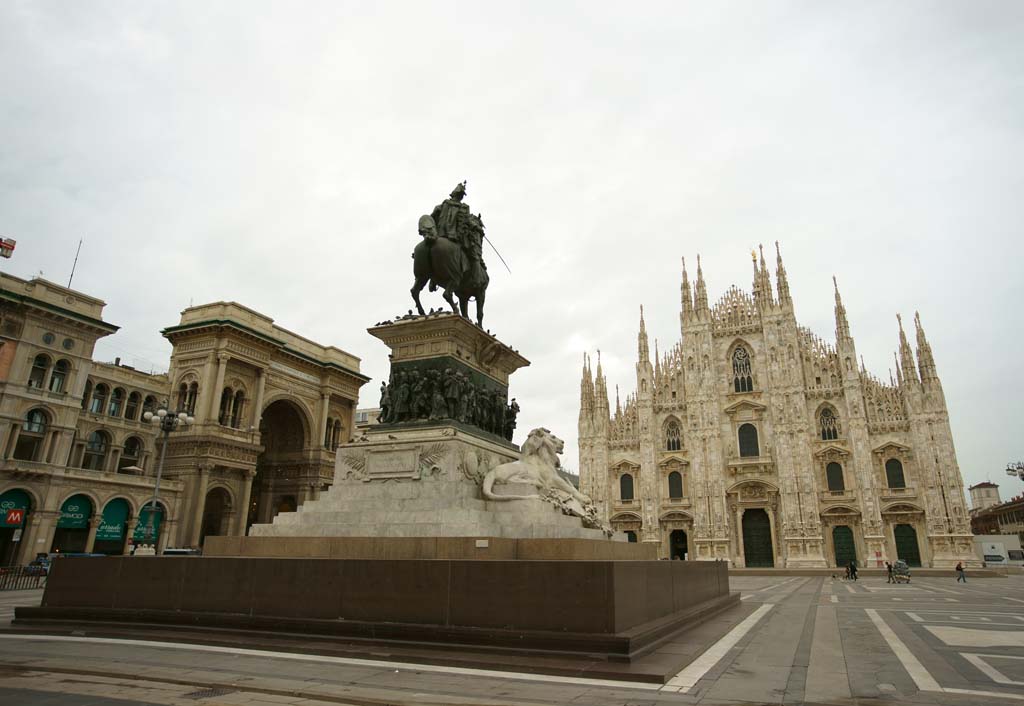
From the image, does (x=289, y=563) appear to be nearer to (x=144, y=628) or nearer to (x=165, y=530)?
(x=144, y=628)

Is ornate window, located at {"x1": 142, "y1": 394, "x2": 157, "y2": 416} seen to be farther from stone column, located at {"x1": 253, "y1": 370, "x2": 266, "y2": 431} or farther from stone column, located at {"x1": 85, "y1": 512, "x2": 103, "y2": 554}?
stone column, located at {"x1": 85, "y1": 512, "x2": 103, "y2": 554}

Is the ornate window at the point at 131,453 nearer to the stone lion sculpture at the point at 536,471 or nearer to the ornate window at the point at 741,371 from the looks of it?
the stone lion sculpture at the point at 536,471

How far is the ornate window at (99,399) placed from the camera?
113 ft

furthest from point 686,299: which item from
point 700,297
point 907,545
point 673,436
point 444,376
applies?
point 444,376

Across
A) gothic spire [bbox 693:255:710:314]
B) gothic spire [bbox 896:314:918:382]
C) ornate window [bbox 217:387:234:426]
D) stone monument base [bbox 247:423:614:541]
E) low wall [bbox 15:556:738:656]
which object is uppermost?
gothic spire [bbox 693:255:710:314]

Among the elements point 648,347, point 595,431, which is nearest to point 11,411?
point 595,431

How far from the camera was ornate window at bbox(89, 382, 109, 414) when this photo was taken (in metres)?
34.5

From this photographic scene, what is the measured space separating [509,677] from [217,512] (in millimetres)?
35774

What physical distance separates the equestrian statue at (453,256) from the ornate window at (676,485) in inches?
1519

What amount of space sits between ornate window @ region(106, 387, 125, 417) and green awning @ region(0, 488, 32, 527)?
795 cm

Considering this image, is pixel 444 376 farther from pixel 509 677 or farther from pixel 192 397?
pixel 192 397

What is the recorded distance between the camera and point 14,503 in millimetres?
27719

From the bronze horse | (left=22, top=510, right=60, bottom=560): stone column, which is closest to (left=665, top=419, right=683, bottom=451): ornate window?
(left=22, top=510, right=60, bottom=560): stone column

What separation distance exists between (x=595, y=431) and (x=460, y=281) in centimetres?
3972
